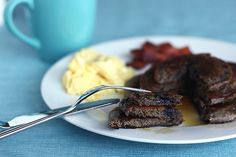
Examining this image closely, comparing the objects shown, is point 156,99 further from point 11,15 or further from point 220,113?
point 11,15

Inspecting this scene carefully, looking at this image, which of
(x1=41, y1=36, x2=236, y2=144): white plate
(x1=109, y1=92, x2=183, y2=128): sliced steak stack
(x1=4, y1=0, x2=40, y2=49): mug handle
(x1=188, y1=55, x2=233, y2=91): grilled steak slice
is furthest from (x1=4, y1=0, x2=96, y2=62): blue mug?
(x1=109, y1=92, x2=183, y2=128): sliced steak stack

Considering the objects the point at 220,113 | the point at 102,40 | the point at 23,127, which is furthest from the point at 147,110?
the point at 102,40

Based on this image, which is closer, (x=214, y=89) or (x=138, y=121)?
(x=138, y=121)

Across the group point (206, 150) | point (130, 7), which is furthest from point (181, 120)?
point (130, 7)

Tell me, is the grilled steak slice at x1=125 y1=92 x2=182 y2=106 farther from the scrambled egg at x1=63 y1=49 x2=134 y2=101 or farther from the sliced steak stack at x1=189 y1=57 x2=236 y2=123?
the scrambled egg at x1=63 y1=49 x2=134 y2=101

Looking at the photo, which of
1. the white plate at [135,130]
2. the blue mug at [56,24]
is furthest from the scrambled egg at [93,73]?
the blue mug at [56,24]

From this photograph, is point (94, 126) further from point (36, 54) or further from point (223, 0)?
point (223, 0)

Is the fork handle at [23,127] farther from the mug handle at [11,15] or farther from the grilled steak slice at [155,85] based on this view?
the mug handle at [11,15]
